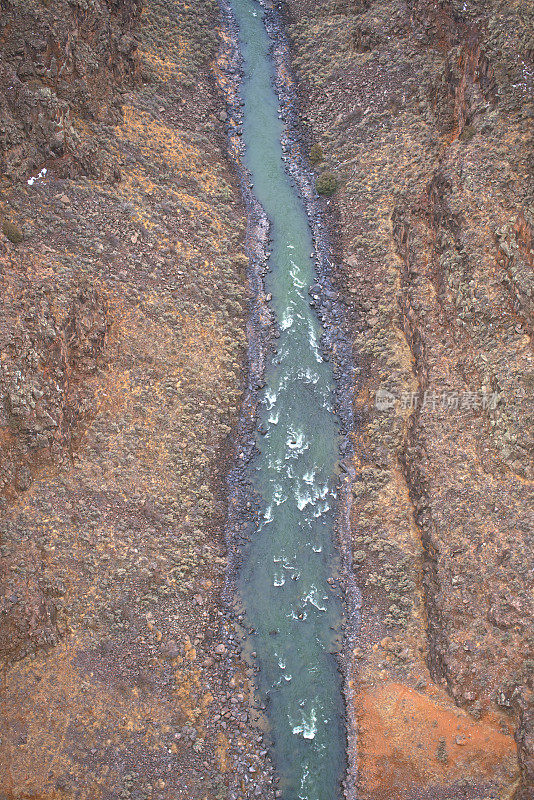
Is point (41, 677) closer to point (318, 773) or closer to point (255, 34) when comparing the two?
point (318, 773)

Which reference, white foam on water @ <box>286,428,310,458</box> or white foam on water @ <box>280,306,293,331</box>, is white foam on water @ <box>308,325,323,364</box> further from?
white foam on water @ <box>286,428,310,458</box>

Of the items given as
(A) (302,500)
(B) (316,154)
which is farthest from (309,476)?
(B) (316,154)

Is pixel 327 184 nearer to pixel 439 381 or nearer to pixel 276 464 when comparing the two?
pixel 439 381

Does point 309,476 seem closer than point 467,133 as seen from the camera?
Yes

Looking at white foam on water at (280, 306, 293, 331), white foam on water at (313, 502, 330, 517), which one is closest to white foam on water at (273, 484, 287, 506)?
white foam on water at (313, 502, 330, 517)

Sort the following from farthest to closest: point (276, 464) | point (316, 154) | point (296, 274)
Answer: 1. point (316, 154)
2. point (296, 274)
3. point (276, 464)

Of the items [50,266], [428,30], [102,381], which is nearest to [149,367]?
[102,381]

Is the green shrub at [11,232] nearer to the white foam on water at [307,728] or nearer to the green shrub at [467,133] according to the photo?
the green shrub at [467,133]
